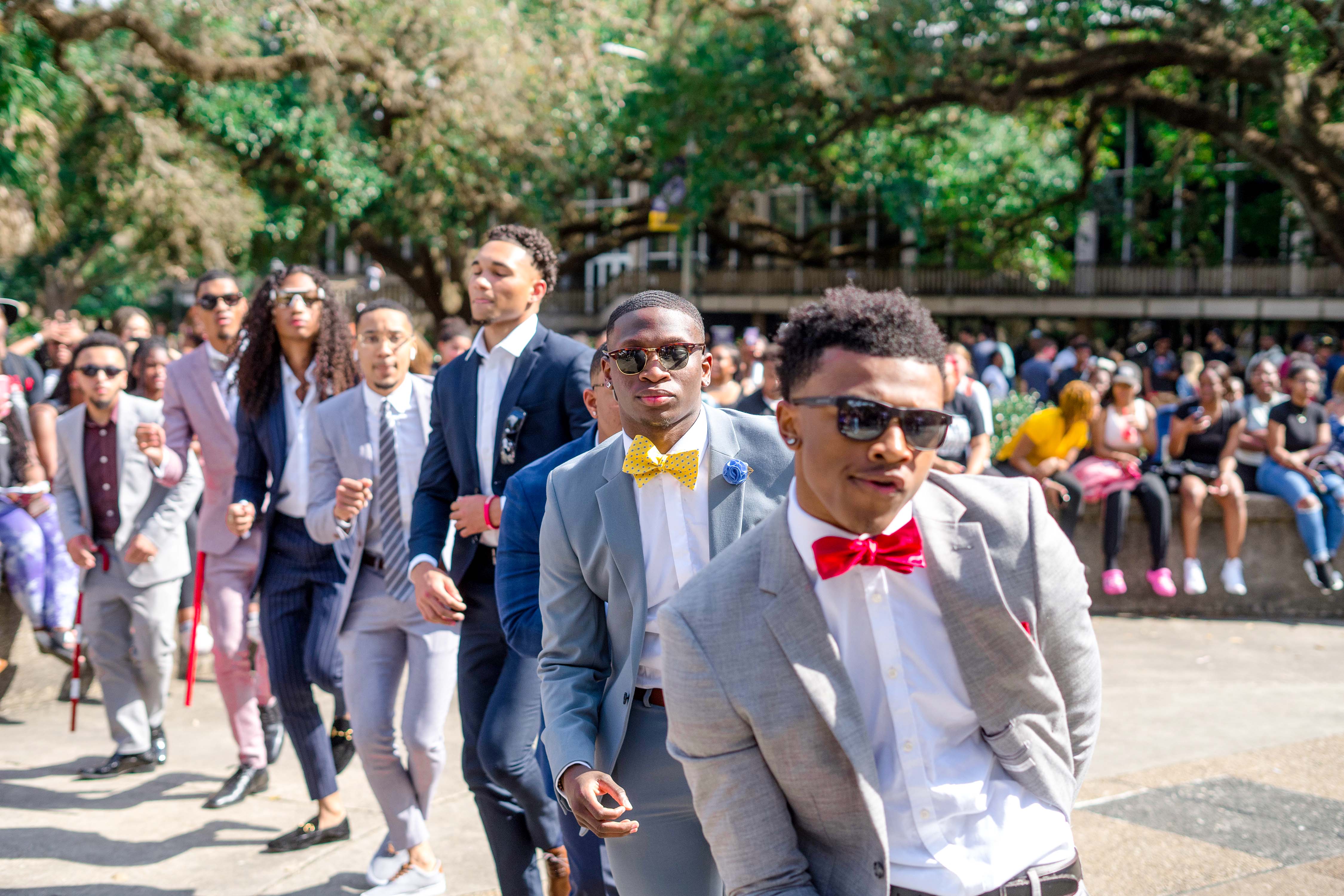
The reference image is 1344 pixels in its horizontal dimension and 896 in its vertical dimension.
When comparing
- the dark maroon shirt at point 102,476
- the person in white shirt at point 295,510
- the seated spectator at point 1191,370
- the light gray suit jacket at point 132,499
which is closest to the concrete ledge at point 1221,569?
the seated spectator at point 1191,370

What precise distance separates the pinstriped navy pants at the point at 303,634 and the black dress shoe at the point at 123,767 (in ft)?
4.20

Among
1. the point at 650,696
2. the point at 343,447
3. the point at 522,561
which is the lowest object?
the point at 650,696

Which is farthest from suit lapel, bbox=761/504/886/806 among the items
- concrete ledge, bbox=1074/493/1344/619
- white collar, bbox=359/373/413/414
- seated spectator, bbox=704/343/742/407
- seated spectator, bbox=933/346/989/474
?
concrete ledge, bbox=1074/493/1344/619

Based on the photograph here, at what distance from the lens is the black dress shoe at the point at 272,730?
592 cm

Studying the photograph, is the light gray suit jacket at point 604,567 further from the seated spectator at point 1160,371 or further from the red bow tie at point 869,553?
the seated spectator at point 1160,371

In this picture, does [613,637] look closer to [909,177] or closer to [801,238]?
[909,177]

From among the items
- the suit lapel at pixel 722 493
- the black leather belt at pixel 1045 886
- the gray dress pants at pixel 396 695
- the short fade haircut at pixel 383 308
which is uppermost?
the short fade haircut at pixel 383 308

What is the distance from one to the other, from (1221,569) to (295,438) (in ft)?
23.3

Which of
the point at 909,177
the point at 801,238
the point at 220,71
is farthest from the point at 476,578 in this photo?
the point at 801,238

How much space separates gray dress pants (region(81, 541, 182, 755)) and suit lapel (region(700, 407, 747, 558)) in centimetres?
403

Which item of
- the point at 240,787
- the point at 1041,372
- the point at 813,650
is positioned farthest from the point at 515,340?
the point at 1041,372

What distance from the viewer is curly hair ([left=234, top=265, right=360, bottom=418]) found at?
5.37m

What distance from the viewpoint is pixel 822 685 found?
1.96 meters

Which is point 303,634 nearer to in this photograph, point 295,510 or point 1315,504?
point 295,510
